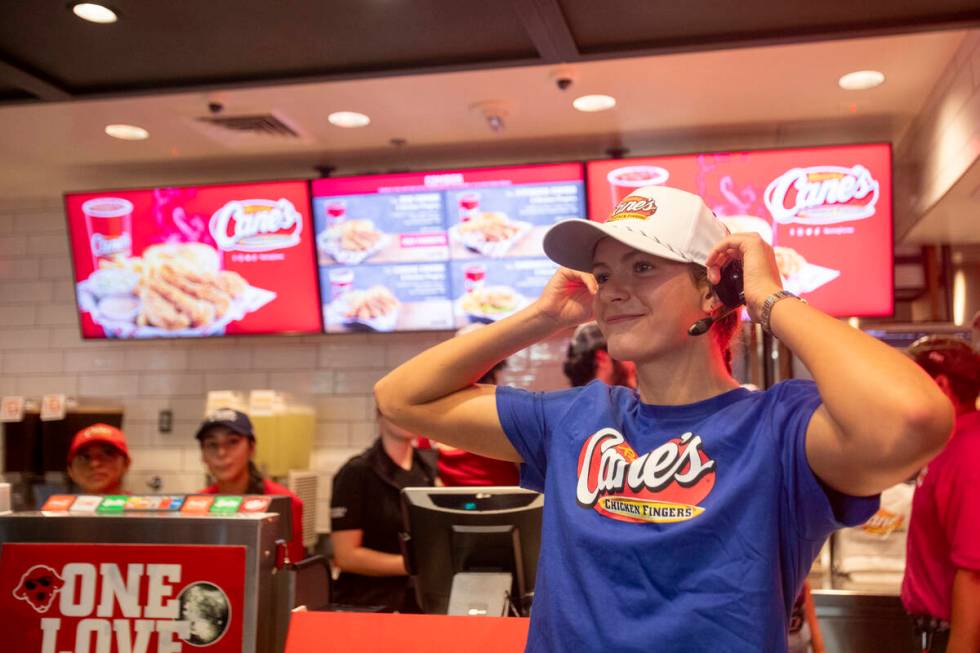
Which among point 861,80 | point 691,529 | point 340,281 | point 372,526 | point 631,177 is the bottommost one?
point 372,526

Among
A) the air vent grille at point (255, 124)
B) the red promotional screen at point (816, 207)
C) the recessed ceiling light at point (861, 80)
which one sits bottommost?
the red promotional screen at point (816, 207)

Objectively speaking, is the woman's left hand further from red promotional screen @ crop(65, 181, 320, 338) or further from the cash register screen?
red promotional screen @ crop(65, 181, 320, 338)

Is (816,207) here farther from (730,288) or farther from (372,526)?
(730,288)

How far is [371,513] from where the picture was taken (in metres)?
3.52

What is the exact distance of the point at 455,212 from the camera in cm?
495

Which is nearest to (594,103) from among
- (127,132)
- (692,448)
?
(127,132)

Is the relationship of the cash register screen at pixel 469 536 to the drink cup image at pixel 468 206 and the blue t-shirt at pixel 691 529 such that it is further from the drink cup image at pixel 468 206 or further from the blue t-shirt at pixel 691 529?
the drink cup image at pixel 468 206

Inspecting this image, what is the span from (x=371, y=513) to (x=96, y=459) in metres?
1.27

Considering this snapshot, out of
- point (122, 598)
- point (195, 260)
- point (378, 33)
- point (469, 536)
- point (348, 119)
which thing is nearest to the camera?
point (122, 598)

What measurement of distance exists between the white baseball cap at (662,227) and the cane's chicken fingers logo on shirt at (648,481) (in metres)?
0.29

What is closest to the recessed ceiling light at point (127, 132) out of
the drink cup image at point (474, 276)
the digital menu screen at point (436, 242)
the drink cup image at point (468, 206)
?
the digital menu screen at point (436, 242)

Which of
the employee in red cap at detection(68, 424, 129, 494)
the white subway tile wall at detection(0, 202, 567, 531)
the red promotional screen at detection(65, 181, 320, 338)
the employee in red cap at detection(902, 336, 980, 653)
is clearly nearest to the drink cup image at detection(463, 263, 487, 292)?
the white subway tile wall at detection(0, 202, 567, 531)

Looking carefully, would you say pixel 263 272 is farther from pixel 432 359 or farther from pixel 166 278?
pixel 432 359

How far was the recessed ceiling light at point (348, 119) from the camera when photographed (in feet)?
15.8
